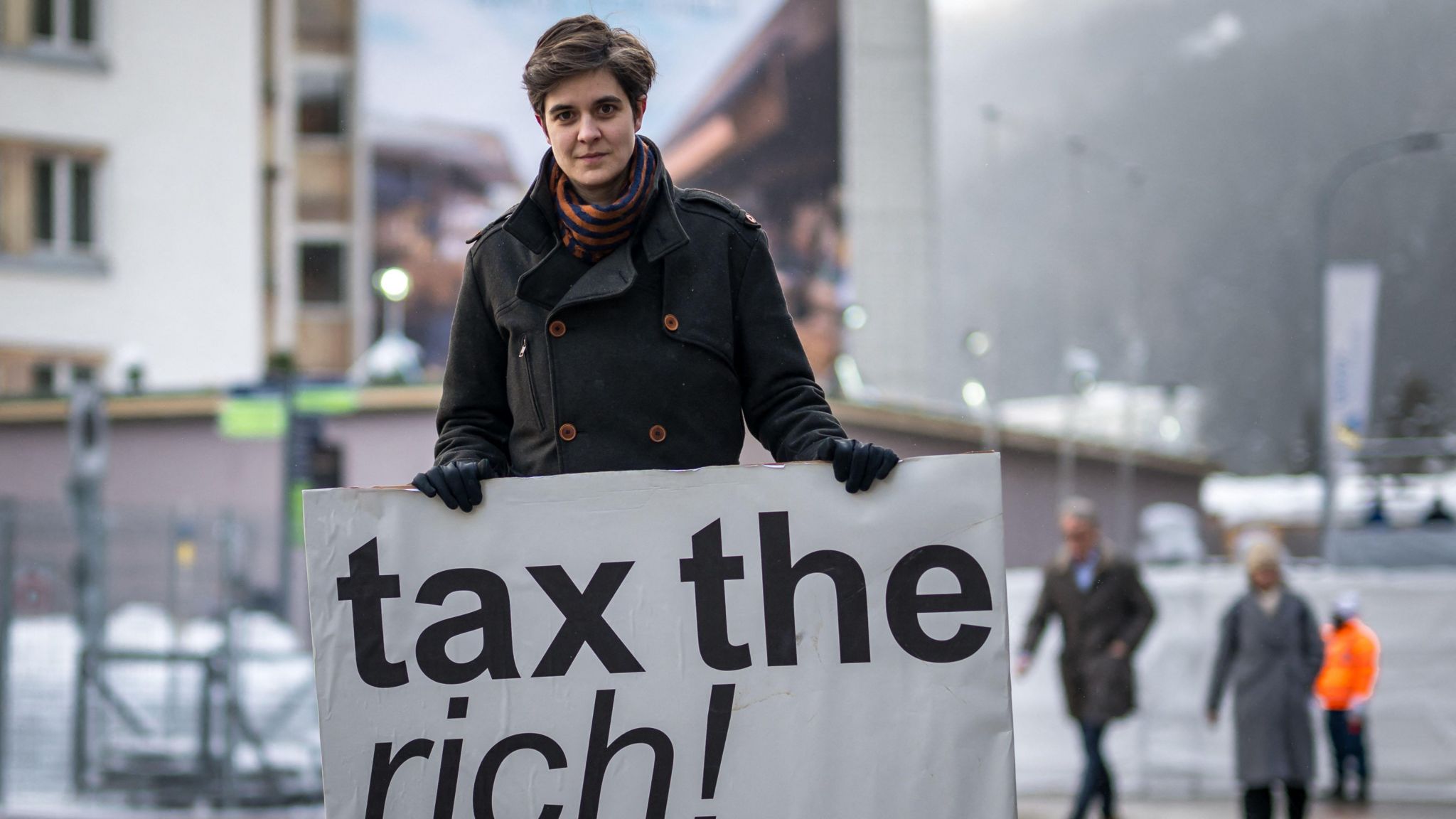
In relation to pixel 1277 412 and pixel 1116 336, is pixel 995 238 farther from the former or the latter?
pixel 1277 412

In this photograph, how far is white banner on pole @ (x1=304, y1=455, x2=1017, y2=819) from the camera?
119 inches

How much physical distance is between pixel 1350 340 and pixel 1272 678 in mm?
12014

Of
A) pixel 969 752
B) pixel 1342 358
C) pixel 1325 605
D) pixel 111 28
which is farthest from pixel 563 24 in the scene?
pixel 111 28

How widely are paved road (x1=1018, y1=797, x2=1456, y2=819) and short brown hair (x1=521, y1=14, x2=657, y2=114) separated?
943cm

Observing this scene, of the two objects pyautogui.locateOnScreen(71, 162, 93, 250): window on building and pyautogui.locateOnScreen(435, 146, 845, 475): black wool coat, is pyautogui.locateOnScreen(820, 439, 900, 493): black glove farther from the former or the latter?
pyautogui.locateOnScreen(71, 162, 93, 250): window on building

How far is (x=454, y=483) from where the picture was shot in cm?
307

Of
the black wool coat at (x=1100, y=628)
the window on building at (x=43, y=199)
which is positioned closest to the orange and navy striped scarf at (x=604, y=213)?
the black wool coat at (x=1100, y=628)

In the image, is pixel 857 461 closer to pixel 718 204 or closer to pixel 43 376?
pixel 718 204

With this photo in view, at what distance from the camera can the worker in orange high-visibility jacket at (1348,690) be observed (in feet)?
41.4

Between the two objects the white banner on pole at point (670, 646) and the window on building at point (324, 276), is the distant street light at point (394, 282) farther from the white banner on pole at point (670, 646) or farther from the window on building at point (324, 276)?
the window on building at point (324, 276)

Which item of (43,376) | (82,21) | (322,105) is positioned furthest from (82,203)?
(322,105)

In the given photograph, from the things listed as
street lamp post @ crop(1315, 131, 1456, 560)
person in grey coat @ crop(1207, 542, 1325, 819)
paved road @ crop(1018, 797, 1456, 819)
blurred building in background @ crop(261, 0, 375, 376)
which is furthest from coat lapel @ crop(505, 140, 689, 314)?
blurred building in background @ crop(261, 0, 375, 376)

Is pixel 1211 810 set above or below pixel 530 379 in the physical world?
below

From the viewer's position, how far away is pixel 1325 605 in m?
13.5
